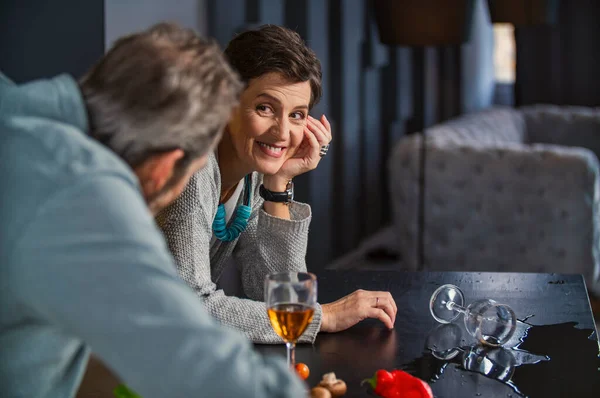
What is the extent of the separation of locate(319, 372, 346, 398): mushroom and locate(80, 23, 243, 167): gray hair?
43 cm

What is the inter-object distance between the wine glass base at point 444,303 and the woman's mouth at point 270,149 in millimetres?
465

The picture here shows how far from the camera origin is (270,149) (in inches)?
71.0

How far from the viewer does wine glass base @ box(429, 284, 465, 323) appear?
1.57 meters

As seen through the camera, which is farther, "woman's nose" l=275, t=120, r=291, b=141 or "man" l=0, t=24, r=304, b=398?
"woman's nose" l=275, t=120, r=291, b=141

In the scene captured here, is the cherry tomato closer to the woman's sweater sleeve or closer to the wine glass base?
the wine glass base

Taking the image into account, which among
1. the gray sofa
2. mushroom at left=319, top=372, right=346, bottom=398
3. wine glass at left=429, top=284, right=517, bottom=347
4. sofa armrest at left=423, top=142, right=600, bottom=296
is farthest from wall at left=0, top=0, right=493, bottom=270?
mushroom at left=319, top=372, right=346, bottom=398

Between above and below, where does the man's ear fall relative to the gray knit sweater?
above

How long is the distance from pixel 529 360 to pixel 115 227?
821 mm

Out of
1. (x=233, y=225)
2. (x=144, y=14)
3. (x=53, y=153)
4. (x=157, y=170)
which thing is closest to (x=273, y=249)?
(x=233, y=225)

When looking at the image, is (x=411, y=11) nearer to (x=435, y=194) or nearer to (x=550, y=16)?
(x=435, y=194)

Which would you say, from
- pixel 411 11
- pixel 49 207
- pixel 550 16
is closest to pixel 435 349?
pixel 49 207

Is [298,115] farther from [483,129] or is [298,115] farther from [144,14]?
[483,129]

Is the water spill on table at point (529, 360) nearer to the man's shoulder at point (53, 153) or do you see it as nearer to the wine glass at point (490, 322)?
the wine glass at point (490, 322)

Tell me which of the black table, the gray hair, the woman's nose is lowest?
the black table
